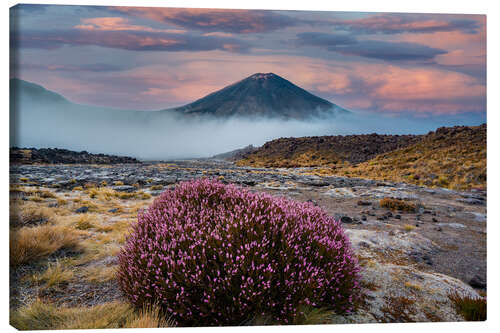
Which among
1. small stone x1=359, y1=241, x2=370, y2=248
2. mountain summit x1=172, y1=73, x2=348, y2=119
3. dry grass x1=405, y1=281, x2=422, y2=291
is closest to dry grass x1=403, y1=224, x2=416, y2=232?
small stone x1=359, y1=241, x2=370, y2=248

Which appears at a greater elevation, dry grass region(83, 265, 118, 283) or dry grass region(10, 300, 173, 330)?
dry grass region(83, 265, 118, 283)

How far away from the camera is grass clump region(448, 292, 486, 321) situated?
4099mm

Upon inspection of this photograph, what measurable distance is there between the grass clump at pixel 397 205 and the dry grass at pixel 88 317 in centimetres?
603

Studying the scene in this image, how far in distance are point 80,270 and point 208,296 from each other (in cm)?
267

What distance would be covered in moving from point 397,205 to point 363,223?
1096 millimetres

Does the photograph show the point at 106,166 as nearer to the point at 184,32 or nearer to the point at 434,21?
the point at 184,32

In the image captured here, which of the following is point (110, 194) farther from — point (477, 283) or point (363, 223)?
point (477, 283)

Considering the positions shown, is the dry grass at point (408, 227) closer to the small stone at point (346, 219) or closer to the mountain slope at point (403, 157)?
the small stone at point (346, 219)

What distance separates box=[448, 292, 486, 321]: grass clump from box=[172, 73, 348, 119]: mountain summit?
15.5 ft

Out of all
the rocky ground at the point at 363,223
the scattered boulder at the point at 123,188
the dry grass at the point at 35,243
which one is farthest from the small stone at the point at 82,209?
the dry grass at the point at 35,243

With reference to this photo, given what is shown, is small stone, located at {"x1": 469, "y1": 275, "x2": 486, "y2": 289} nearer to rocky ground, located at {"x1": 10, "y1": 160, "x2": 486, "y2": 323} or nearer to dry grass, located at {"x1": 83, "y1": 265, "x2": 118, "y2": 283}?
rocky ground, located at {"x1": 10, "y1": 160, "x2": 486, "y2": 323}

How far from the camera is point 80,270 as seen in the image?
4434 mm

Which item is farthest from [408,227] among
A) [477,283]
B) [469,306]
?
[469,306]

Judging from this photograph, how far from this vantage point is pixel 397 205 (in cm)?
733
